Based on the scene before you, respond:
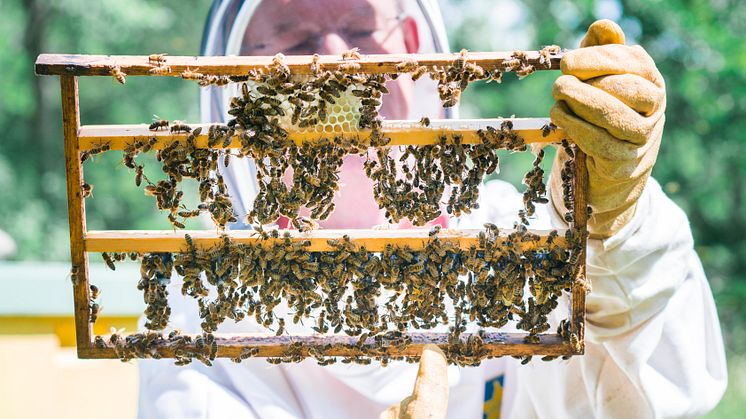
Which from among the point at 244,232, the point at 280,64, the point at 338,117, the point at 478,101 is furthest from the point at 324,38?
the point at 478,101

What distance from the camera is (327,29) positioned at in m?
2.79

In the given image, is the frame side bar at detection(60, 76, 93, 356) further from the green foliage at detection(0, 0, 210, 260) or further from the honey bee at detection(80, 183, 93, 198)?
the green foliage at detection(0, 0, 210, 260)

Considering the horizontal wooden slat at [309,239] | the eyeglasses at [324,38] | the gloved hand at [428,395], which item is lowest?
the gloved hand at [428,395]

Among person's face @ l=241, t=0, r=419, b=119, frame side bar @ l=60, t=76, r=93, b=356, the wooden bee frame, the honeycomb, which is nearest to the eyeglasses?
person's face @ l=241, t=0, r=419, b=119

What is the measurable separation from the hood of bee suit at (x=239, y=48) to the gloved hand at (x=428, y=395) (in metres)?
1.15

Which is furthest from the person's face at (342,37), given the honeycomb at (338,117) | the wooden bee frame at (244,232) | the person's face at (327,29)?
the wooden bee frame at (244,232)

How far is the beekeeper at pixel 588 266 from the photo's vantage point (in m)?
2.06

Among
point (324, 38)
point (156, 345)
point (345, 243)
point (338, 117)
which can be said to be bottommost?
point (156, 345)

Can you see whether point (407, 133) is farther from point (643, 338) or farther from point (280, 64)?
point (643, 338)

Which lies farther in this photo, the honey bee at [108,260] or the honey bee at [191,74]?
the honey bee at [108,260]

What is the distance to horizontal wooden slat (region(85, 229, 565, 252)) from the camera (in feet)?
6.97

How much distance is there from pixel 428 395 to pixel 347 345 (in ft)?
1.29

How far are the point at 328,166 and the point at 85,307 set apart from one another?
2.48 ft

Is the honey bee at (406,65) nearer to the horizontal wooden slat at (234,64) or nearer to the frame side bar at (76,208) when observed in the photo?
the horizontal wooden slat at (234,64)
